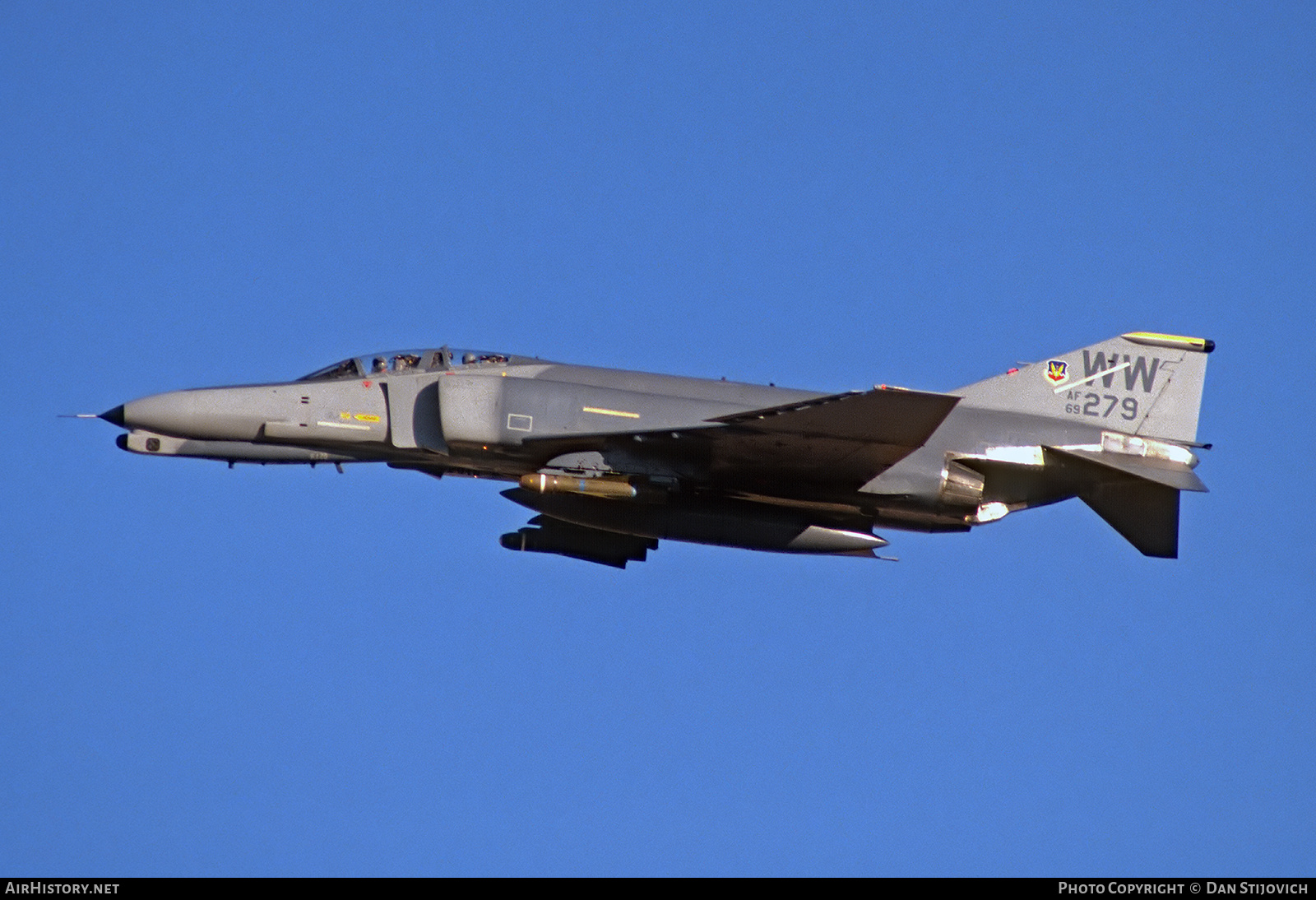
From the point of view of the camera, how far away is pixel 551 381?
66.7 ft

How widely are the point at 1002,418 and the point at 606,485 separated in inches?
203

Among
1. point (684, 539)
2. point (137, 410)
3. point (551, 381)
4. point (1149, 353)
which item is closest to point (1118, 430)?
point (1149, 353)

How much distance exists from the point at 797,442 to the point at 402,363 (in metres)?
5.37

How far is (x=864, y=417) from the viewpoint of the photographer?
18.4 m

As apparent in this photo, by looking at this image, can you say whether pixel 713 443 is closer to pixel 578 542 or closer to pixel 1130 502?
pixel 578 542

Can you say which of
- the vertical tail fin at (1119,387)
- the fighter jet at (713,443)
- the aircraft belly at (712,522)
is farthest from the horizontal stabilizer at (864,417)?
the vertical tail fin at (1119,387)

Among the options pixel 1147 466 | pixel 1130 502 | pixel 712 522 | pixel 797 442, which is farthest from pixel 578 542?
pixel 1147 466

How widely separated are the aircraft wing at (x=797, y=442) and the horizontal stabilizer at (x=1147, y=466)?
270 centimetres

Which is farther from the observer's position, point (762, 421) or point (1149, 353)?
point (1149, 353)

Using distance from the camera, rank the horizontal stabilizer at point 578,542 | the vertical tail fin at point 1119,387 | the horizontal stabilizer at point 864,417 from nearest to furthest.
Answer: the horizontal stabilizer at point 864,417 → the vertical tail fin at point 1119,387 → the horizontal stabilizer at point 578,542

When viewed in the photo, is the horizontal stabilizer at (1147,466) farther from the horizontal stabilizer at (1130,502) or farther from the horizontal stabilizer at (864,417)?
the horizontal stabilizer at (864,417)

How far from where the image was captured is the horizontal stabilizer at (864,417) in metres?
17.9
